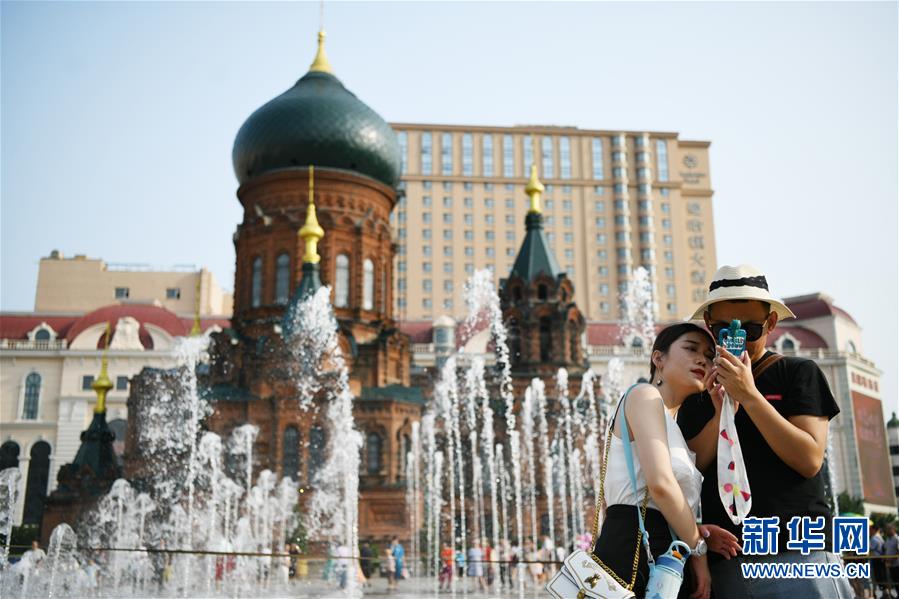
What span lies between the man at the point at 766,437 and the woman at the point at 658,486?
4.4 inches

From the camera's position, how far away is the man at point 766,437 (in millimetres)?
3547

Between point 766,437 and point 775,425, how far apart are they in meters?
0.07

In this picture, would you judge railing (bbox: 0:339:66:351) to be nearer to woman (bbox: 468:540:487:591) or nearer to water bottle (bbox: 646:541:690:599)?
woman (bbox: 468:540:487:591)

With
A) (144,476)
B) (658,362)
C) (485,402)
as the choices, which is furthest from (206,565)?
(658,362)

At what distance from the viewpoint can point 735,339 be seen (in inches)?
145

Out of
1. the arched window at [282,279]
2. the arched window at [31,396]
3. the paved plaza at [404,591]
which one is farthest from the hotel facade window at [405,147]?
the paved plaza at [404,591]

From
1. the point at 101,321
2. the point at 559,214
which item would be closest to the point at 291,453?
the point at 101,321

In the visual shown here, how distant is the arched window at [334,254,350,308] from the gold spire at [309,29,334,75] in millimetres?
9376

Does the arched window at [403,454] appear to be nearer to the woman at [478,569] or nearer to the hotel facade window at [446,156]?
the woman at [478,569]

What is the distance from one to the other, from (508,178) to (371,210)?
46841mm

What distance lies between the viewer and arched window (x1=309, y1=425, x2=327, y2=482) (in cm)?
2970

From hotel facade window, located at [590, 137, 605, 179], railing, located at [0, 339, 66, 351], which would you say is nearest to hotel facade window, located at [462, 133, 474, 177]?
hotel facade window, located at [590, 137, 605, 179]

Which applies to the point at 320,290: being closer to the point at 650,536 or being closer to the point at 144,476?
the point at 144,476

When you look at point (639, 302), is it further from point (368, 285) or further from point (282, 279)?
point (282, 279)
